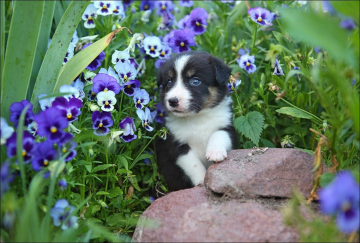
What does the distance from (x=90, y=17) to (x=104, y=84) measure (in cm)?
128

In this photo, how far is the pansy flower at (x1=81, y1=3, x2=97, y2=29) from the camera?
A: 4.41m

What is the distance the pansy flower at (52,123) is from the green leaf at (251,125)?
1826 millimetres

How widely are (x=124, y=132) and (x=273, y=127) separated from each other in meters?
1.91

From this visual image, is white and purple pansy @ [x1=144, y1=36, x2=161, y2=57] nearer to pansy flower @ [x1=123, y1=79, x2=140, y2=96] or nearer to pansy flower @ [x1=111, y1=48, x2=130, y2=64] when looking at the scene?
pansy flower @ [x1=111, y1=48, x2=130, y2=64]

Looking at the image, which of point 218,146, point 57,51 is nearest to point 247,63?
point 218,146

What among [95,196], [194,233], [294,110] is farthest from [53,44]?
[294,110]

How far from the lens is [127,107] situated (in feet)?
13.0

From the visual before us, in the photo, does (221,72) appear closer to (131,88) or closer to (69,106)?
(131,88)

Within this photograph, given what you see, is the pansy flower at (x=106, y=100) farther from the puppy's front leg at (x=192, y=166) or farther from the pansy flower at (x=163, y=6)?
the pansy flower at (x=163, y=6)


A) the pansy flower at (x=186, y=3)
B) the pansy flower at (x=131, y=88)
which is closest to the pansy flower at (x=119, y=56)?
the pansy flower at (x=131, y=88)

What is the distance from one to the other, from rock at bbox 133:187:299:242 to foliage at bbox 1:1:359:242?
0.50 ft

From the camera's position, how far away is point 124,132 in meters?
3.52

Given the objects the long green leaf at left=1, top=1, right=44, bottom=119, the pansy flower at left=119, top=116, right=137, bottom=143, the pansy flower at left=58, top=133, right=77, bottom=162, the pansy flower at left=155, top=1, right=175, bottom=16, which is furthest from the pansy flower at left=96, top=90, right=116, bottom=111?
the pansy flower at left=155, top=1, right=175, bottom=16

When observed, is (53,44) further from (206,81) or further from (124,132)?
(206,81)
